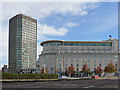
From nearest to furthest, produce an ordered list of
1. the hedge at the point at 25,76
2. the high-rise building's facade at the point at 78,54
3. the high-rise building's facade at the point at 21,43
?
the hedge at the point at 25,76 < the high-rise building's facade at the point at 78,54 < the high-rise building's facade at the point at 21,43

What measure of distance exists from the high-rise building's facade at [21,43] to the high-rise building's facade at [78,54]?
216ft

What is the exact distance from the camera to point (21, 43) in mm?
178750

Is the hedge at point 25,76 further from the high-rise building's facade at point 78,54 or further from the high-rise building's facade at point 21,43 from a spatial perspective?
the high-rise building's facade at point 21,43

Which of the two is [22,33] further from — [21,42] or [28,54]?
[28,54]

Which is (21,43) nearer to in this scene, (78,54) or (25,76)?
(78,54)

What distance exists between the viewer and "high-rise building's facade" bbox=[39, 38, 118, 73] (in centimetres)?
11406

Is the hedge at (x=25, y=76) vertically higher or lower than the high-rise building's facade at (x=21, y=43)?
lower

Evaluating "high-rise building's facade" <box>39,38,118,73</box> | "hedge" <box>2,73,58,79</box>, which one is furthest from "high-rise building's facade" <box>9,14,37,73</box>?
"hedge" <box>2,73,58,79</box>

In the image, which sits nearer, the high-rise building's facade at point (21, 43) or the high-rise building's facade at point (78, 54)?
the high-rise building's facade at point (78, 54)

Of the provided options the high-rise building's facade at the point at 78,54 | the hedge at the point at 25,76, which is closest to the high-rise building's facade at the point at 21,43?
the high-rise building's facade at the point at 78,54

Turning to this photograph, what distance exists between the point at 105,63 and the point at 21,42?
96572 mm

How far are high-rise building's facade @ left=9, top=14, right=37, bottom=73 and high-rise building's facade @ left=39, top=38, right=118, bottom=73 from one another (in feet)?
216

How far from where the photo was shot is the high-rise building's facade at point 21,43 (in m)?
178

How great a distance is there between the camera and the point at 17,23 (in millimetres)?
178750
